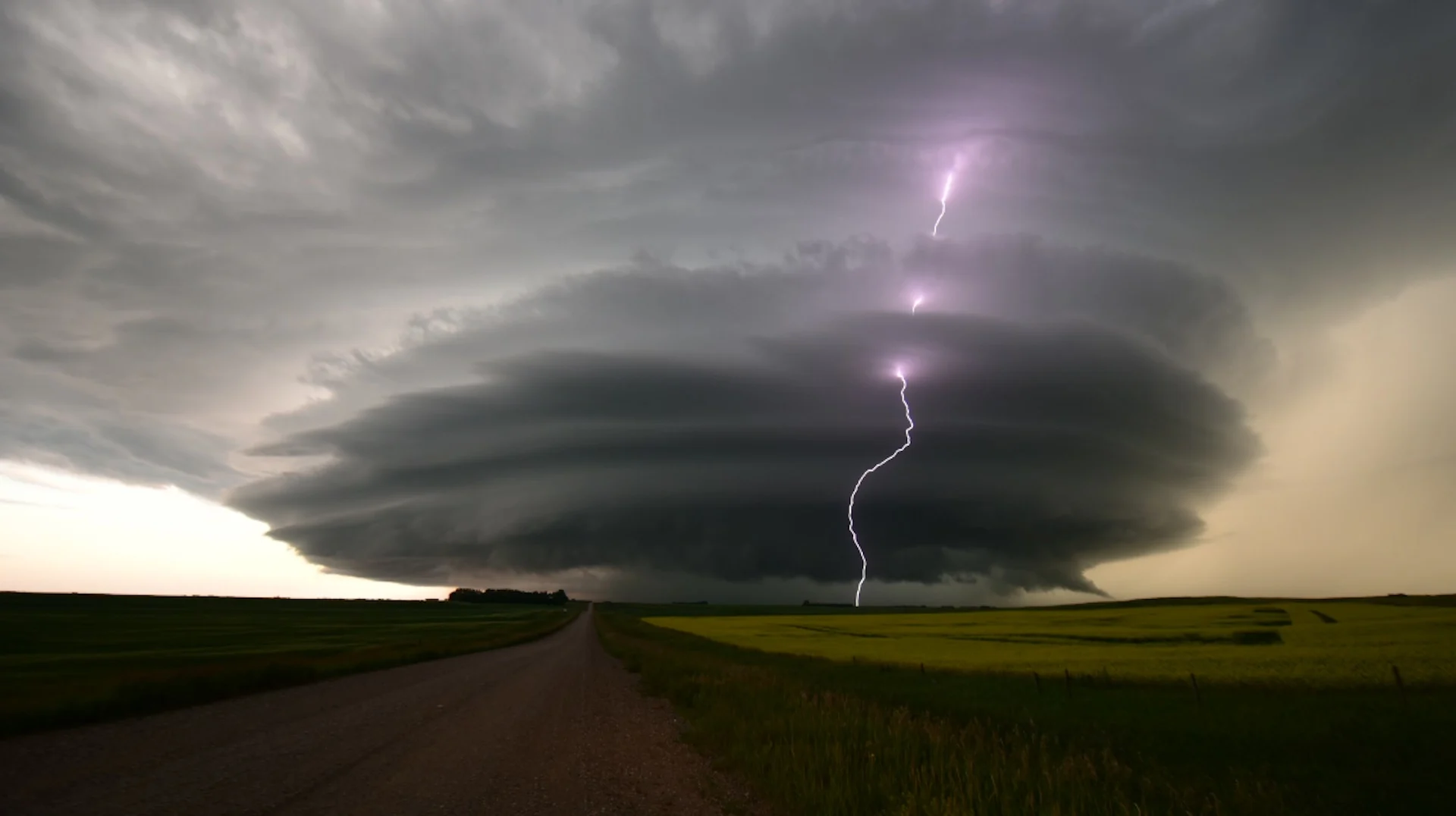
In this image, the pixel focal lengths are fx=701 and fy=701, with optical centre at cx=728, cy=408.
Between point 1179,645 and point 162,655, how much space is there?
177 feet

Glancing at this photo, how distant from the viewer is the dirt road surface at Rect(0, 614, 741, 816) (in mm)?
8812

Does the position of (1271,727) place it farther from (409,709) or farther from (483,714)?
(409,709)

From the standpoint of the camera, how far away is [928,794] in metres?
8.39

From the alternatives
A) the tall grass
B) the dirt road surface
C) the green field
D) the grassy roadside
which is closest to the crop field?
the grassy roadside

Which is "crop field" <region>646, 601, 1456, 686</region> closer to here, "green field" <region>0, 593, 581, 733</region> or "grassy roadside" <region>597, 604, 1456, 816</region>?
"grassy roadside" <region>597, 604, 1456, 816</region>

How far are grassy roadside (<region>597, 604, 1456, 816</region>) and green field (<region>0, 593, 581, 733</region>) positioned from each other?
13549mm

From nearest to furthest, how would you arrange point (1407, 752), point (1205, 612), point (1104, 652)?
point (1407, 752) → point (1104, 652) → point (1205, 612)

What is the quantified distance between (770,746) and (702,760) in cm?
135

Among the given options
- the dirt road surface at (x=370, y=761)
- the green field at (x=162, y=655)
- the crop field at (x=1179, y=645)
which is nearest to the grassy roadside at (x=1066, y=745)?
the dirt road surface at (x=370, y=761)

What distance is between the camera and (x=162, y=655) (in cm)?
3747

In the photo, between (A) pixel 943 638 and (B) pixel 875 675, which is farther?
(A) pixel 943 638

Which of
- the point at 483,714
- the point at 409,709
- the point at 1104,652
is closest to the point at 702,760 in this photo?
the point at 483,714

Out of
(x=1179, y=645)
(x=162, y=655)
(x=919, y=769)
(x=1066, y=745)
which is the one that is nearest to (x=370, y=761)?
(x=919, y=769)

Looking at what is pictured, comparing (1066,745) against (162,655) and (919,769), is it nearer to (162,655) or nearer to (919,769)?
(919,769)
